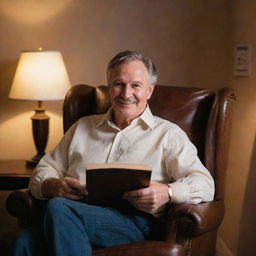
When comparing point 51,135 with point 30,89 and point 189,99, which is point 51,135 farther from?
point 189,99

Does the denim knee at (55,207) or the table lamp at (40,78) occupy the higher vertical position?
the table lamp at (40,78)

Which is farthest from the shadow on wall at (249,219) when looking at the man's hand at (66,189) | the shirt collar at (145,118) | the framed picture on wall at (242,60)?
the man's hand at (66,189)

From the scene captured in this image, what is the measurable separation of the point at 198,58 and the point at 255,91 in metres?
0.67

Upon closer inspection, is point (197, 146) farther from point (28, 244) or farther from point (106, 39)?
point (106, 39)

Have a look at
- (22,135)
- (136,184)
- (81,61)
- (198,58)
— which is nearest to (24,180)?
(22,135)

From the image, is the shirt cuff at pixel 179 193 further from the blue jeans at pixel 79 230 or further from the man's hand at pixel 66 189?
the man's hand at pixel 66 189

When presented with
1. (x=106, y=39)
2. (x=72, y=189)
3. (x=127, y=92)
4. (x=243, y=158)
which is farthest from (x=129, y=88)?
(x=106, y=39)

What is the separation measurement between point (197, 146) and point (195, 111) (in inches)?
6.6

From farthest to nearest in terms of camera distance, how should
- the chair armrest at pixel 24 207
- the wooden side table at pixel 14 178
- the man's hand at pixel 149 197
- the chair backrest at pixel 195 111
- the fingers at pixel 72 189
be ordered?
the wooden side table at pixel 14 178 < the chair backrest at pixel 195 111 < the chair armrest at pixel 24 207 < the fingers at pixel 72 189 < the man's hand at pixel 149 197

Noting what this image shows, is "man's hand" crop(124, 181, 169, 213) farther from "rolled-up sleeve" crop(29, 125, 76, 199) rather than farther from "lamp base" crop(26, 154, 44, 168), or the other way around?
"lamp base" crop(26, 154, 44, 168)

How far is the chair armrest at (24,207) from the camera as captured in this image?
1797mm

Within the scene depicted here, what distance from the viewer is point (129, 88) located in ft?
6.02

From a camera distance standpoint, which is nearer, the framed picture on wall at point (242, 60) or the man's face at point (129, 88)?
the man's face at point (129, 88)

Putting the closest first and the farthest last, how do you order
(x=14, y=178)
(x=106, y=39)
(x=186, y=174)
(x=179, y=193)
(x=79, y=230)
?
(x=79, y=230), (x=179, y=193), (x=186, y=174), (x=14, y=178), (x=106, y=39)
